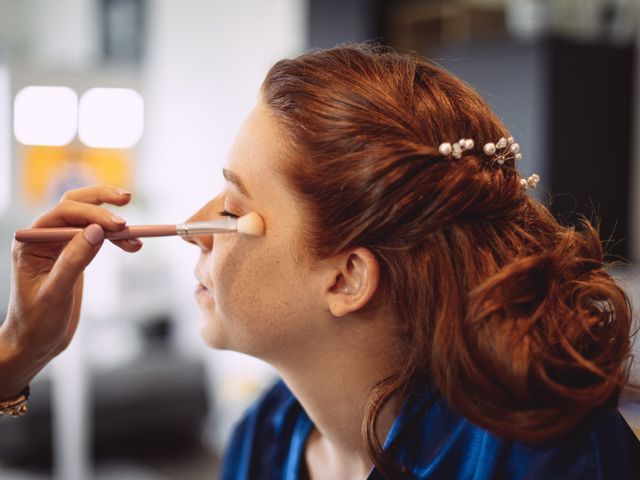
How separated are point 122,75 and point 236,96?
2.32 ft

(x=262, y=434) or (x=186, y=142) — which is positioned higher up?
(x=186, y=142)

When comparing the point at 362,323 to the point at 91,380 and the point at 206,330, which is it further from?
the point at 91,380

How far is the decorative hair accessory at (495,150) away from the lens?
881mm

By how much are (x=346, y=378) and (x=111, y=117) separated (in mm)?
3802

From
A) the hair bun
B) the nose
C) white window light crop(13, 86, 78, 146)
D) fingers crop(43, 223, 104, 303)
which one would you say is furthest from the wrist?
white window light crop(13, 86, 78, 146)

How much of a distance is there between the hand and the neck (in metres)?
0.26

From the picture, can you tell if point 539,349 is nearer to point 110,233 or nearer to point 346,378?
point 346,378

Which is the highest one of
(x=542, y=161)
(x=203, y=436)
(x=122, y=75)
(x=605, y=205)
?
(x=122, y=75)

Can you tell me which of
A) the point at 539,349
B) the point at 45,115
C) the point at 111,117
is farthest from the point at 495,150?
the point at 111,117

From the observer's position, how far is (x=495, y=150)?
93cm

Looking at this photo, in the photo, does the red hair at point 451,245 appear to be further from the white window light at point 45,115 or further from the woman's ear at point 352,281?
the white window light at point 45,115

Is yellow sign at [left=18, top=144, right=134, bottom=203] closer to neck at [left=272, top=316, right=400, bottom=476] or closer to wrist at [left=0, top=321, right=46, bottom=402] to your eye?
wrist at [left=0, top=321, right=46, bottom=402]

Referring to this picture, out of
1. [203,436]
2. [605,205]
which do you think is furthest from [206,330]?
[203,436]

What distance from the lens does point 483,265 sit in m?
0.87
